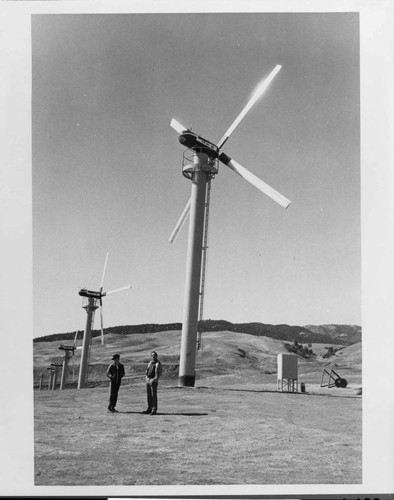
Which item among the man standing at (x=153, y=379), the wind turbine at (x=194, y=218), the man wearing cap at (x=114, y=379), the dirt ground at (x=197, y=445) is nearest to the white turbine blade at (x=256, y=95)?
the wind turbine at (x=194, y=218)

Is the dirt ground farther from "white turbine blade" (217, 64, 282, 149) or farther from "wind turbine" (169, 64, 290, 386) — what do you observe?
"white turbine blade" (217, 64, 282, 149)

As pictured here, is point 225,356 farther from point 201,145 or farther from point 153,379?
point 153,379

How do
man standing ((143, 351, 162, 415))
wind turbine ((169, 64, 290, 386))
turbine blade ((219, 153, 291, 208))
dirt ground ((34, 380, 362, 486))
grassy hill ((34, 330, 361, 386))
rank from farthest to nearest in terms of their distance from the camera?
grassy hill ((34, 330, 361, 386))
wind turbine ((169, 64, 290, 386))
turbine blade ((219, 153, 291, 208))
man standing ((143, 351, 162, 415))
dirt ground ((34, 380, 362, 486))

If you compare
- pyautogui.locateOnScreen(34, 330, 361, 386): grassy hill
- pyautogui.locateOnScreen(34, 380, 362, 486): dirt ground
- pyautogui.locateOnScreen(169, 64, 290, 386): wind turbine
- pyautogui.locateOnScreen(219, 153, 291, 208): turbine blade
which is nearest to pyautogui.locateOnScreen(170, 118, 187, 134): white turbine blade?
pyautogui.locateOnScreen(169, 64, 290, 386): wind turbine

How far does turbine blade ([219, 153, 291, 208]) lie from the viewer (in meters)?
17.7

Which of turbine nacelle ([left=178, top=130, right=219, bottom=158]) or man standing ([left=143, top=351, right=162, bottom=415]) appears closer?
man standing ([left=143, top=351, right=162, bottom=415])

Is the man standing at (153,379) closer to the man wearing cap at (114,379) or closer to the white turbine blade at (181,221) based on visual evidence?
the man wearing cap at (114,379)

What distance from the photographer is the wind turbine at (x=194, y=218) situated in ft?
68.9

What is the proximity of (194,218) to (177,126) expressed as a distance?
3.63m

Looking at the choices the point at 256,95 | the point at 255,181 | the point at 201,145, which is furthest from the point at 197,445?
the point at 201,145

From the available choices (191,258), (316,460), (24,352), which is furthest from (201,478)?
(191,258)

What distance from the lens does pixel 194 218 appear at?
2150cm
